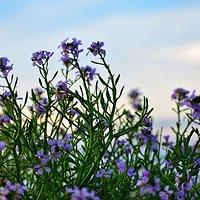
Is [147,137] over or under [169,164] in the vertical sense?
over

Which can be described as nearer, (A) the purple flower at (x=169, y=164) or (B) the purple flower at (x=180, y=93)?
(A) the purple flower at (x=169, y=164)

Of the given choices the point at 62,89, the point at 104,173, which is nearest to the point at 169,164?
the point at 104,173

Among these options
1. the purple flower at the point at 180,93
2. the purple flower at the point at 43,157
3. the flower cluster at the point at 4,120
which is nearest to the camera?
the purple flower at the point at 43,157

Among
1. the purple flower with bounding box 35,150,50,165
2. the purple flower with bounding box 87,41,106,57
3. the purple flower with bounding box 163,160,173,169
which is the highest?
the purple flower with bounding box 87,41,106,57

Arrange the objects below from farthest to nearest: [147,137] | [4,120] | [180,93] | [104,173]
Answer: [180,93] < [147,137] < [4,120] < [104,173]

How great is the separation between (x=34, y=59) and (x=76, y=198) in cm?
161

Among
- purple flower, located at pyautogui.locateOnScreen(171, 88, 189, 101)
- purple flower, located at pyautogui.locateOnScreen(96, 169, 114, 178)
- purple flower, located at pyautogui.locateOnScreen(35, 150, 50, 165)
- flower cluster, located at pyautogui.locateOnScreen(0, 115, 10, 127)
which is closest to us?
purple flower, located at pyautogui.locateOnScreen(35, 150, 50, 165)

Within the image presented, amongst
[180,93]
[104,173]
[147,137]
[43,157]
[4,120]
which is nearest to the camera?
[43,157]

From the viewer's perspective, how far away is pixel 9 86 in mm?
3084

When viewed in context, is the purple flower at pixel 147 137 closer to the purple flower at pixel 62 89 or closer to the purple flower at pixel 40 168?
the purple flower at pixel 62 89

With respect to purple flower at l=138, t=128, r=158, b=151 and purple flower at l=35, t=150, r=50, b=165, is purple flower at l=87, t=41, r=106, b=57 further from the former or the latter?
purple flower at l=35, t=150, r=50, b=165

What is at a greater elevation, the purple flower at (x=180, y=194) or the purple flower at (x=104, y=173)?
the purple flower at (x=104, y=173)

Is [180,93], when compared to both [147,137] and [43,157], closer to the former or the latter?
[147,137]

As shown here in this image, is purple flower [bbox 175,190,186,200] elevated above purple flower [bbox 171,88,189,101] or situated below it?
below
